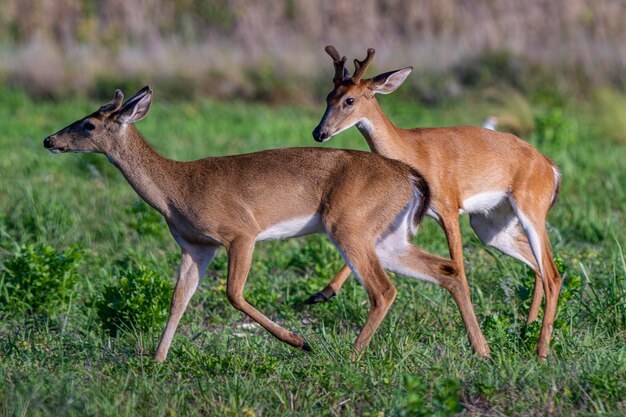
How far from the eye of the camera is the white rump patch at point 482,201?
241 inches

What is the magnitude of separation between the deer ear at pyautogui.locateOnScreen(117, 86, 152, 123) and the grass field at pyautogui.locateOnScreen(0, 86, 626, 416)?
0.83m

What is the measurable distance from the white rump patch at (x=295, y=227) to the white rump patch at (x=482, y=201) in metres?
1.13

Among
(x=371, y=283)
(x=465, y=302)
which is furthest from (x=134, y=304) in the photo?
(x=465, y=302)

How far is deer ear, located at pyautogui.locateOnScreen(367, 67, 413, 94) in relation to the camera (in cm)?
633

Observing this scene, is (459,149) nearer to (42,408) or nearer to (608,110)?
(42,408)

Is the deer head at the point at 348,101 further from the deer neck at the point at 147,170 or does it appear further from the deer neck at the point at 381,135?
the deer neck at the point at 147,170

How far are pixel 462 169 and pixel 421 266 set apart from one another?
3.15 ft

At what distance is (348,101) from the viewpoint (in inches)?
244

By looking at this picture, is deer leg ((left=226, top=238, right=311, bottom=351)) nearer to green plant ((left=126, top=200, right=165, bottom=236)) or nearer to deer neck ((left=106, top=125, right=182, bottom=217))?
deer neck ((left=106, top=125, right=182, bottom=217))

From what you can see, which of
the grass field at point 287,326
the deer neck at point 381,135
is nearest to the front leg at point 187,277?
the grass field at point 287,326

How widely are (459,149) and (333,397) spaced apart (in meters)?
2.26

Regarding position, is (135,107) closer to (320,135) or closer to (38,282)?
(320,135)

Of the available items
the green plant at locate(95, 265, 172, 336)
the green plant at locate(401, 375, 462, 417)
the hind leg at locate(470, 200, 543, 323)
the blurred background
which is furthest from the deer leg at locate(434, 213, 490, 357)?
the blurred background

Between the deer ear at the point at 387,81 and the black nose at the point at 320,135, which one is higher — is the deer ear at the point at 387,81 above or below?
above
